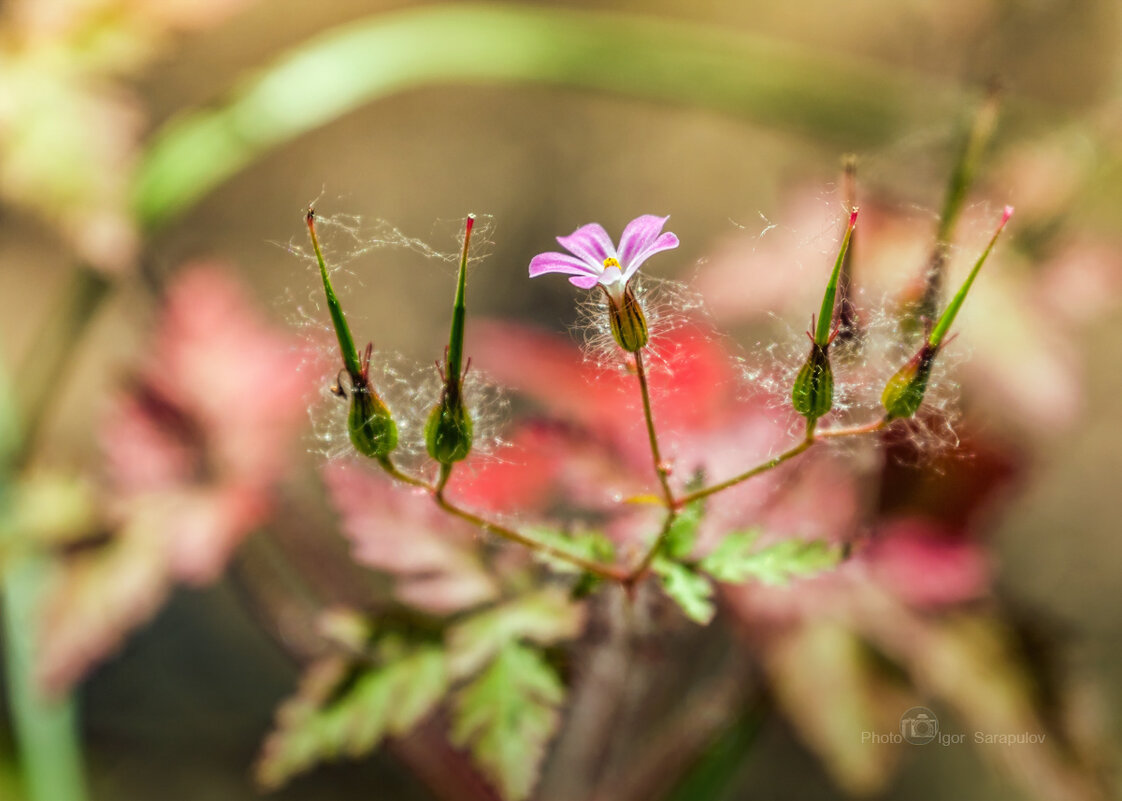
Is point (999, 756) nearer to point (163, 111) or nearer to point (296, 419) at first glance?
point (296, 419)

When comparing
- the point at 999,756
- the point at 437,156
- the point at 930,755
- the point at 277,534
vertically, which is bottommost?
the point at 930,755

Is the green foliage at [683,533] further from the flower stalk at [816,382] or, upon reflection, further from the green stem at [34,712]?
the green stem at [34,712]

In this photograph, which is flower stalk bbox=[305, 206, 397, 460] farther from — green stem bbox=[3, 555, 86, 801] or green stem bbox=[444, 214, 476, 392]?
green stem bbox=[3, 555, 86, 801]

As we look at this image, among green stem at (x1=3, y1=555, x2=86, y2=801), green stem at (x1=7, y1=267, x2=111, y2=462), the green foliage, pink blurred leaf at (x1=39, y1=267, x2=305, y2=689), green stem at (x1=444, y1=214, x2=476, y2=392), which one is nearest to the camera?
green stem at (x1=444, y1=214, x2=476, y2=392)

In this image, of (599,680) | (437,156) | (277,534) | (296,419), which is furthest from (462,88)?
(599,680)

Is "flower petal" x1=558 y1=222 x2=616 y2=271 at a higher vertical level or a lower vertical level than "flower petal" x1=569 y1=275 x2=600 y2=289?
higher

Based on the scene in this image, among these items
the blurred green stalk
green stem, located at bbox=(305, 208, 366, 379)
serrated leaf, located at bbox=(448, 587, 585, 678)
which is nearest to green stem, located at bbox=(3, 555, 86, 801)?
the blurred green stalk

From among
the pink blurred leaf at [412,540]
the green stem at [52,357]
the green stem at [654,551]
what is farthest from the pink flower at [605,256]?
the green stem at [52,357]
